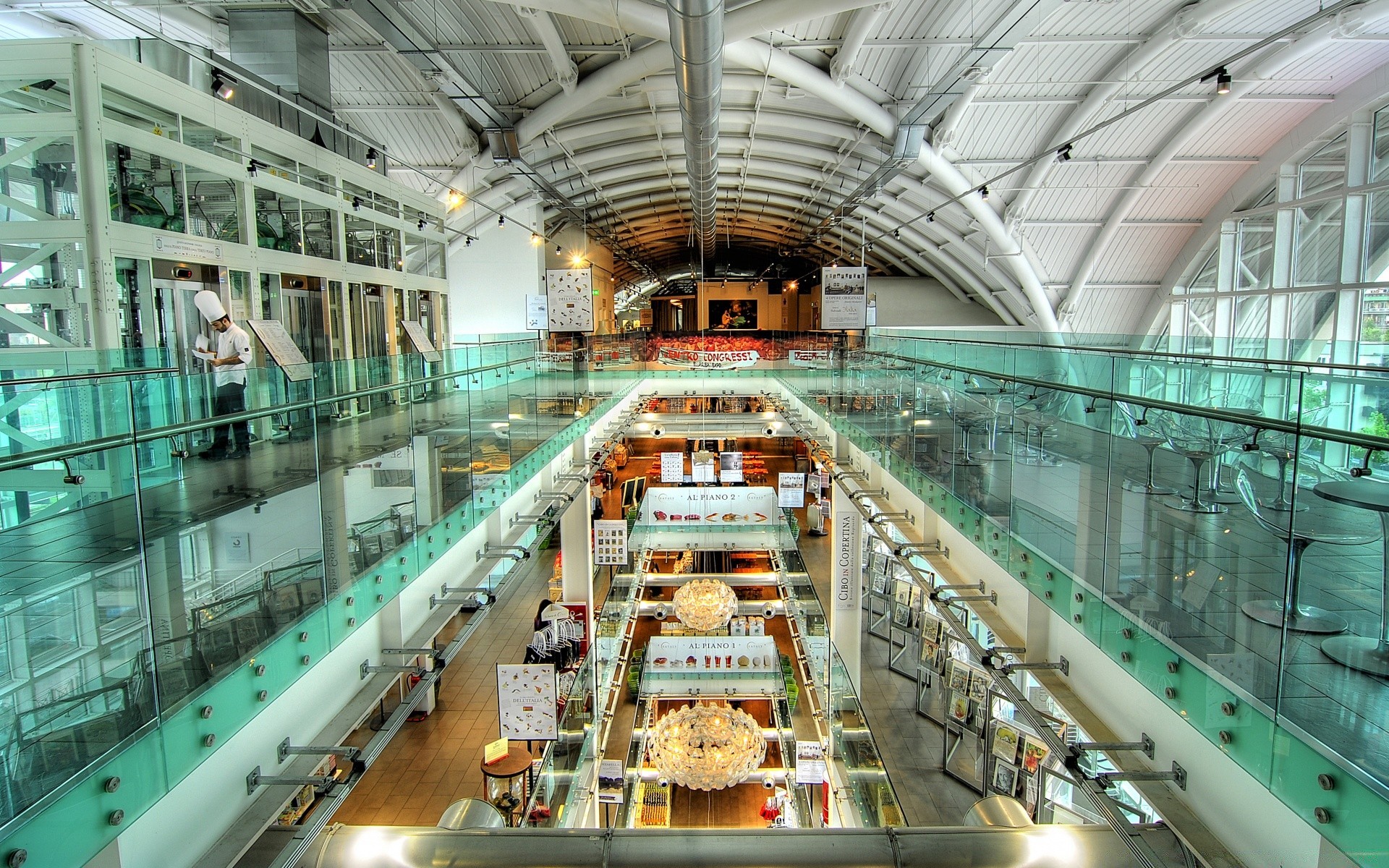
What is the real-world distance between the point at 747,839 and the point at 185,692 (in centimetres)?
191

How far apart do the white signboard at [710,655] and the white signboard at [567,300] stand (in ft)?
26.2

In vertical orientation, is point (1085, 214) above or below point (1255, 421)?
above

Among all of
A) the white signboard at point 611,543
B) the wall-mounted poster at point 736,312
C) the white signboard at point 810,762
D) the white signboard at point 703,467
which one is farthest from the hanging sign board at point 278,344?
the wall-mounted poster at point 736,312

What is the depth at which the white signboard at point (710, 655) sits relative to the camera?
36.9ft

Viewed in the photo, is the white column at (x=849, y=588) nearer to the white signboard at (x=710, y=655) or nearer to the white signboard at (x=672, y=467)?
the white signboard at (x=710, y=655)

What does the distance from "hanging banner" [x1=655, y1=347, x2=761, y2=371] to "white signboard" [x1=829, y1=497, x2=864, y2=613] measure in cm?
919

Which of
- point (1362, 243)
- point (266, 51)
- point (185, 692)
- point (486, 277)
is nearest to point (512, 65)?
point (266, 51)

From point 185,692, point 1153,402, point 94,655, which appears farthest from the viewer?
point 1153,402

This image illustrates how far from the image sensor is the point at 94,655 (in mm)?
2236

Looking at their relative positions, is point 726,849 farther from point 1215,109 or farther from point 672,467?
point 1215,109

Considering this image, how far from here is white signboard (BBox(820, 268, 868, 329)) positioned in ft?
57.7

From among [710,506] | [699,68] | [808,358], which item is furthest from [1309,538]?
[710,506]

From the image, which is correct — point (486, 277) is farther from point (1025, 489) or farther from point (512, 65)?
point (1025, 489)

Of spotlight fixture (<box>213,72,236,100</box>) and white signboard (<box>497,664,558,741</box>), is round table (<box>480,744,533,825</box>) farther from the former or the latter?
spotlight fixture (<box>213,72,236,100</box>)
